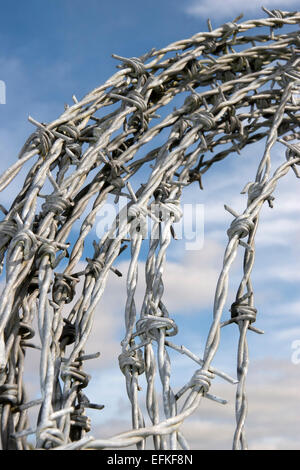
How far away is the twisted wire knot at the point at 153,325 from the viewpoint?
3.56 feet

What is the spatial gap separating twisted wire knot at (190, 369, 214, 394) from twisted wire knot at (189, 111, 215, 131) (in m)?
0.50

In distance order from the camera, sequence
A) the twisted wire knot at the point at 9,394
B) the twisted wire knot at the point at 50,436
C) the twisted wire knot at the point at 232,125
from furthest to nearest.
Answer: the twisted wire knot at the point at 232,125 < the twisted wire knot at the point at 9,394 < the twisted wire knot at the point at 50,436

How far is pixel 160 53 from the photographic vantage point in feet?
4.61

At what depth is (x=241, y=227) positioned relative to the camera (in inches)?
45.8

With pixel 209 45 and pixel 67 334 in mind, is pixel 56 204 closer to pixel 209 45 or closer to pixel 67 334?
pixel 67 334

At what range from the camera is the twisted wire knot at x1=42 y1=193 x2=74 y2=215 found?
47.2 inches

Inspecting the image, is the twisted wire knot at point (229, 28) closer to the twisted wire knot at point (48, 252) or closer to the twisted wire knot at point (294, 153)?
the twisted wire knot at point (294, 153)

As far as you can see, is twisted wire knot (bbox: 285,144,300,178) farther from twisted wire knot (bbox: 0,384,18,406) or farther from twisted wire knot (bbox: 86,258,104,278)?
twisted wire knot (bbox: 0,384,18,406)

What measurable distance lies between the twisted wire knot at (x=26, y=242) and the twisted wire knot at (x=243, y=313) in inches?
13.8

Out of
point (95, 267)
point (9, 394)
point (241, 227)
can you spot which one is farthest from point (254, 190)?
point (9, 394)

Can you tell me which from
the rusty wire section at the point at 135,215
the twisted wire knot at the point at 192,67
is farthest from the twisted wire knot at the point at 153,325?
the twisted wire knot at the point at 192,67

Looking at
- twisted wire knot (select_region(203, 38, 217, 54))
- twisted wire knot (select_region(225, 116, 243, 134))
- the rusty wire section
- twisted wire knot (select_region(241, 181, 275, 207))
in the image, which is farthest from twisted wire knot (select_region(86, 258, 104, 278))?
twisted wire knot (select_region(203, 38, 217, 54))
